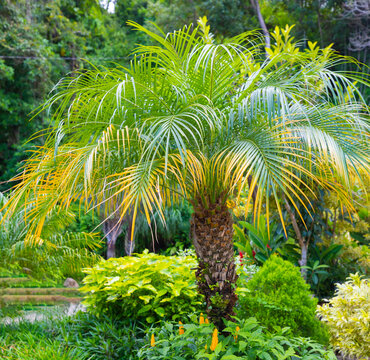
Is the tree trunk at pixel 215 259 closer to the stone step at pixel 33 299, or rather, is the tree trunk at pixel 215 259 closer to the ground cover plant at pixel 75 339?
the ground cover plant at pixel 75 339

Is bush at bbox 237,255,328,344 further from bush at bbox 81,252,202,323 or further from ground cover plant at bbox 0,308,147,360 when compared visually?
ground cover plant at bbox 0,308,147,360

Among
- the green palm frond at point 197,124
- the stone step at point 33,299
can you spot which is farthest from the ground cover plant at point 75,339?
the green palm frond at point 197,124

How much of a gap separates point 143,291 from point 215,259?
102cm

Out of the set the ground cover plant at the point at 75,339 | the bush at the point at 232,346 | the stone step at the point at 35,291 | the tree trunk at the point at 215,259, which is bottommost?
the stone step at the point at 35,291

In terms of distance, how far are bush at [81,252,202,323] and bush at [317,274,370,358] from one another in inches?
53.9

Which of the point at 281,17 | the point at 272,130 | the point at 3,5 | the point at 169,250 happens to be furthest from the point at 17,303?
the point at 281,17

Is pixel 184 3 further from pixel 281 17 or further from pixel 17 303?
pixel 17 303

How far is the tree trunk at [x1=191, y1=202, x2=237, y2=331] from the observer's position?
342 cm

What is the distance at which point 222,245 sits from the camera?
345 centimetres

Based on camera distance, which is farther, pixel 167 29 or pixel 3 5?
pixel 167 29

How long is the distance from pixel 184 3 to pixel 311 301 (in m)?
12.8

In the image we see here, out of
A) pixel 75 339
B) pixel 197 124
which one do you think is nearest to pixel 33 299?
pixel 75 339

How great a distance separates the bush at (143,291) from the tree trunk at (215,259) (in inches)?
21.8

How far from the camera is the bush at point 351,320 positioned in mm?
3699
